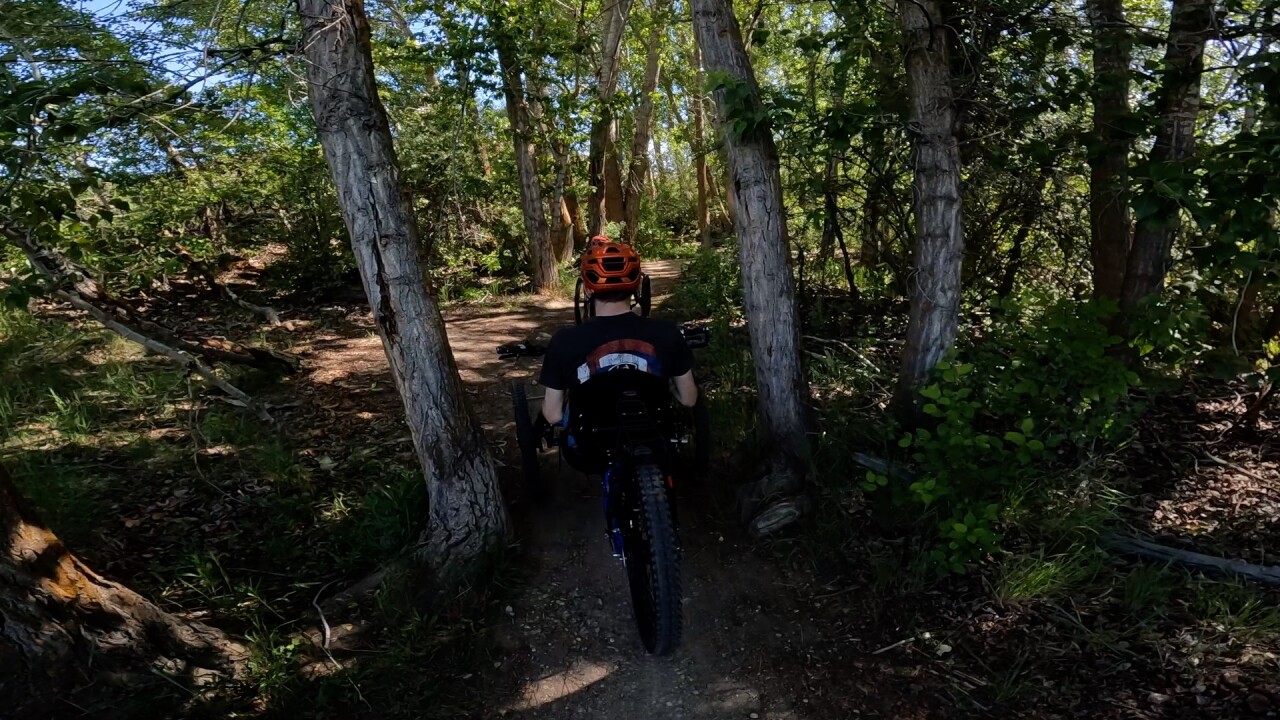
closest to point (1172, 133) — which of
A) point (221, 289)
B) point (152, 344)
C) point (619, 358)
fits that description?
point (619, 358)

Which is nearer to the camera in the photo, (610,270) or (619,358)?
(619,358)

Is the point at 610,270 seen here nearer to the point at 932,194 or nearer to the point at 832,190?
the point at 932,194

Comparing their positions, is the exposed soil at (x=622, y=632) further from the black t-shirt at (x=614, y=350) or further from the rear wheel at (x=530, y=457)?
the black t-shirt at (x=614, y=350)

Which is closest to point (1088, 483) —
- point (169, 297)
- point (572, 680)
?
point (572, 680)

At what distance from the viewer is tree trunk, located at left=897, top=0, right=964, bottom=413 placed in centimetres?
407

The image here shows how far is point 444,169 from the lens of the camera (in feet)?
37.3

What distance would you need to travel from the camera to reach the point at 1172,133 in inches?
175

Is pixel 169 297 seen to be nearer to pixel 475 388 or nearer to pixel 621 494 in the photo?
pixel 475 388

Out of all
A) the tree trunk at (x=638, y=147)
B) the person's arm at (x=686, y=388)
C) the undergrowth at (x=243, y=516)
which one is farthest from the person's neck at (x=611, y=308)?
the tree trunk at (x=638, y=147)

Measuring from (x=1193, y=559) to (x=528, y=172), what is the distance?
9.97 m

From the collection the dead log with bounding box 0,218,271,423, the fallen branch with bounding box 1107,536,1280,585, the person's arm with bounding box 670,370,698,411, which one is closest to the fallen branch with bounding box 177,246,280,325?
the dead log with bounding box 0,218,271,423

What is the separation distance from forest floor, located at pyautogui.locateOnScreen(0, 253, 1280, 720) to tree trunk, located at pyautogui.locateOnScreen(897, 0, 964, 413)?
4.13ft

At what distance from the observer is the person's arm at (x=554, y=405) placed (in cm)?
371

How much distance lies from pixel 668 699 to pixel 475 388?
4.32m
